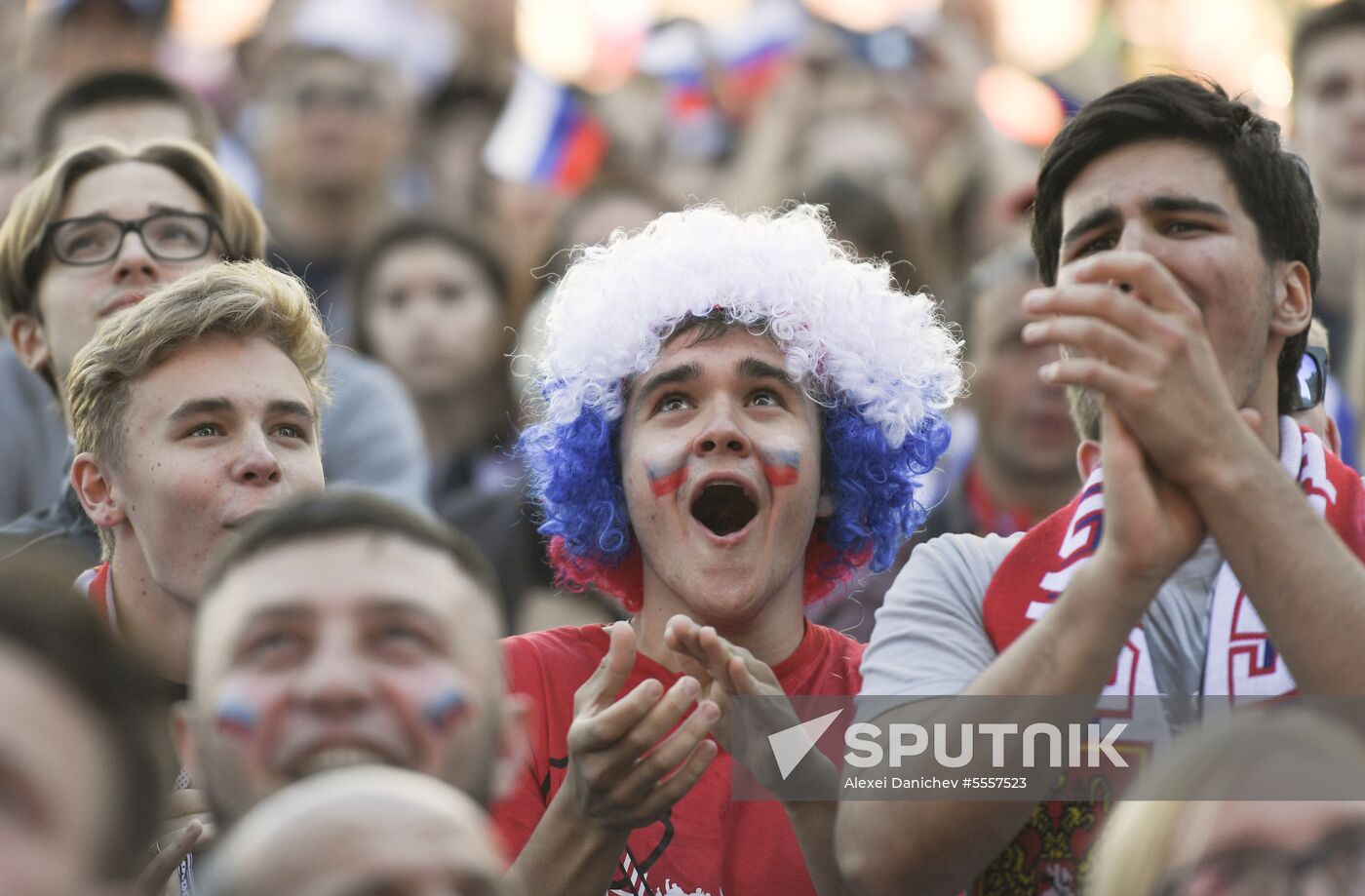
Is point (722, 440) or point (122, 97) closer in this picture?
point (722, 440)

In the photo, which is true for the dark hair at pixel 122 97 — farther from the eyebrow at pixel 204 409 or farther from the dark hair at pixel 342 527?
the dark hair at pixel 342 527

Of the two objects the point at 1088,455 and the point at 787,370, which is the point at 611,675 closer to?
the point at 787,370

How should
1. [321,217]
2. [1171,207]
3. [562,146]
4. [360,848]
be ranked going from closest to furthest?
[360,848]
[1171,207]
[321,217]
[562,146]

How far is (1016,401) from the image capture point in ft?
18.6

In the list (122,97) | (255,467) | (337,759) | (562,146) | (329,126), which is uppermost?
(562,146)

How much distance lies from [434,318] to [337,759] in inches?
157

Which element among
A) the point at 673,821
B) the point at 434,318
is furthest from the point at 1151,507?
the point at 434,318

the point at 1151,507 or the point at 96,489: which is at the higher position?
the point at 96,489

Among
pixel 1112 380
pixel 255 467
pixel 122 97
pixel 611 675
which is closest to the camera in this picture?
pixel 1112 380

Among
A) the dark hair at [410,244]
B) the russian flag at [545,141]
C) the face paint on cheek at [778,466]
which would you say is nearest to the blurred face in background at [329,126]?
the dark hair at [410,244]

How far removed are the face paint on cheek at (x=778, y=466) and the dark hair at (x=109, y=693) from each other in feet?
5.15

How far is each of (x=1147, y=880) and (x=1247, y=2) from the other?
8.06 meters

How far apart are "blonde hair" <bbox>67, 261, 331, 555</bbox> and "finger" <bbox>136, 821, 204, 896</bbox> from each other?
0.97m

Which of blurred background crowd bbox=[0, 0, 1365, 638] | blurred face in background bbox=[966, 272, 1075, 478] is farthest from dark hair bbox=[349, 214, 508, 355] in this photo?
blurred face in background bbox=[966, 272, 1075, 478]
